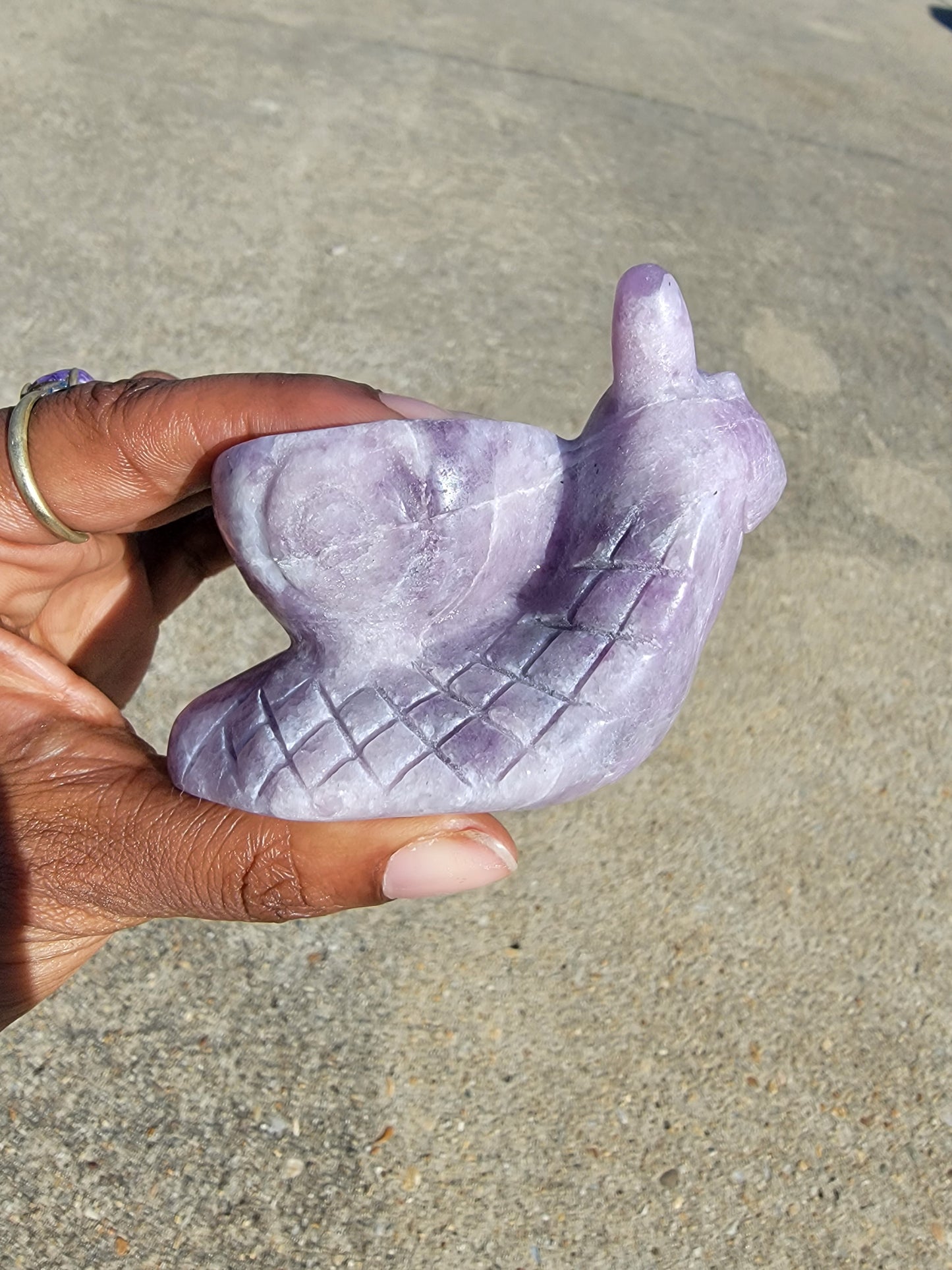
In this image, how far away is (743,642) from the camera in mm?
3424

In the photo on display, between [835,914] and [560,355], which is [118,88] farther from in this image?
[835,914]

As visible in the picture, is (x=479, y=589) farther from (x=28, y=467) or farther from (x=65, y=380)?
(x=65, y=380)

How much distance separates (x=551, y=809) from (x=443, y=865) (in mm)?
1367

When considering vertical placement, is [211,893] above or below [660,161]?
below

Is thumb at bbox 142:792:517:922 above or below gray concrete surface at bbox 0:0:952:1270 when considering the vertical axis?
above

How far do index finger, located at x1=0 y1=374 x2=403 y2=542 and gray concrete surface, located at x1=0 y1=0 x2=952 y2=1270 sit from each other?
1194 millimetres

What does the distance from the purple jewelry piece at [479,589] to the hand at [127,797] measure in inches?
3.0

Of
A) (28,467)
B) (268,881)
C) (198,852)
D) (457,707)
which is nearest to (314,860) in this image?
(268,881)

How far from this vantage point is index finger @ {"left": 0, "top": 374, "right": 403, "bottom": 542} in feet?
5.94

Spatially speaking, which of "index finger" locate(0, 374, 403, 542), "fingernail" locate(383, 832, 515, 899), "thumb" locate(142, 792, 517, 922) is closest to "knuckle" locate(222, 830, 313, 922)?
"thumb" locate(142, 792, 517, 922)

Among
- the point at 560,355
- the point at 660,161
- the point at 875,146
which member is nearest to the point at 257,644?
the point at 560,355

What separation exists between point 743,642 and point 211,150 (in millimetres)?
3467

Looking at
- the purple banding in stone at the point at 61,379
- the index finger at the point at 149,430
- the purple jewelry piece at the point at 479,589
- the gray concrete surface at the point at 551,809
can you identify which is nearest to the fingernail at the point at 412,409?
the index finger at the point at 149,430

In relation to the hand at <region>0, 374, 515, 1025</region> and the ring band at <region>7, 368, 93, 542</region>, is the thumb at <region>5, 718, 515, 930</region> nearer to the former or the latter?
the hand at <region>0, 374, 515, 1025</region>
